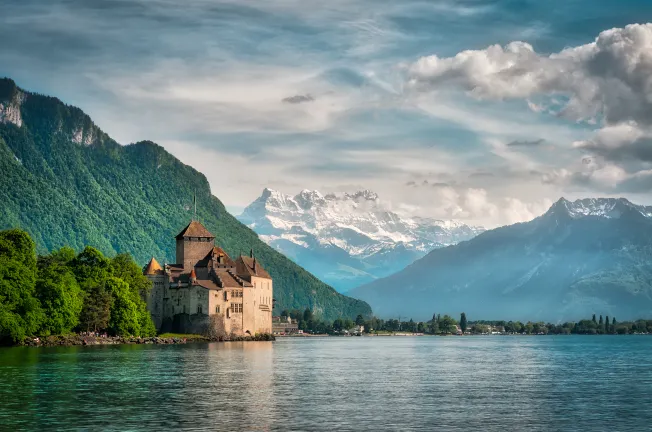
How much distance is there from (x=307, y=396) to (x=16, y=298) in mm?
73194

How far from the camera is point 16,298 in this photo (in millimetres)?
134750

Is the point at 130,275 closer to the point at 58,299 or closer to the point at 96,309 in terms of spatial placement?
the point at 96,309

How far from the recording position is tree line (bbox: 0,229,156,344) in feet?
449

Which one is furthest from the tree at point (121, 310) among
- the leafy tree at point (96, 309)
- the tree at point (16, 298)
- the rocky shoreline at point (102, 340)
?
the tree at point (16, 298)

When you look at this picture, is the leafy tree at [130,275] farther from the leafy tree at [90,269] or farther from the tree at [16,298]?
the tree at [16,298]

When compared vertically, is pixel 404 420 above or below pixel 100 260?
below

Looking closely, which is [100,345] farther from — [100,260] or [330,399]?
[330,399]

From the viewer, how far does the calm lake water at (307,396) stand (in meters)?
59.6

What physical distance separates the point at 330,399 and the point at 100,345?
93432 mm

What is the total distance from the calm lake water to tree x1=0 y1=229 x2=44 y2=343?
1880cm

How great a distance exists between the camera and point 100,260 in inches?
6836

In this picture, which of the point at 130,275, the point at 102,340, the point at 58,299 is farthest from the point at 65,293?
the point at 130,275

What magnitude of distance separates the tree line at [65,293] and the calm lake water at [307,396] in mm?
21483

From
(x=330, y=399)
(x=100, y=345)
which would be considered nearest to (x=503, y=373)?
(x=330, y=399)
